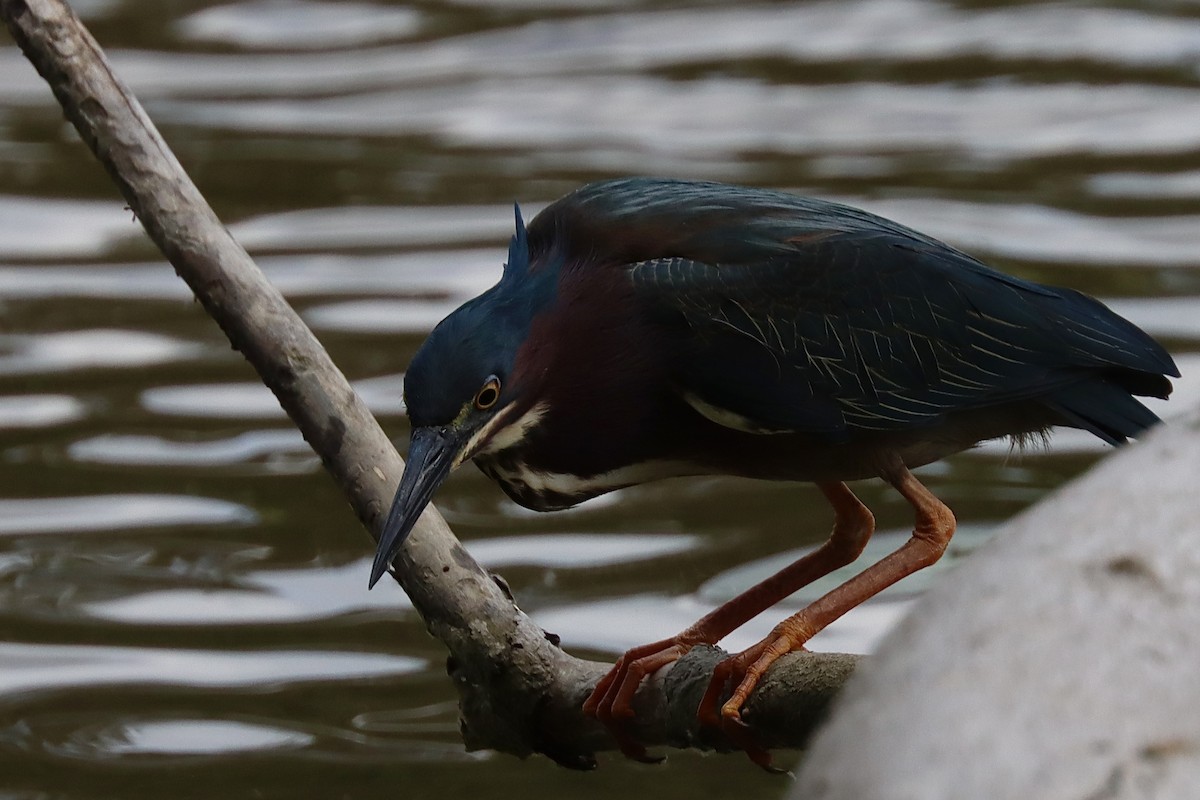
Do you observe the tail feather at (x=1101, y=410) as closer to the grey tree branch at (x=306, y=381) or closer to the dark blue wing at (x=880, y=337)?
the dark blue wing at (x=880, y=337)

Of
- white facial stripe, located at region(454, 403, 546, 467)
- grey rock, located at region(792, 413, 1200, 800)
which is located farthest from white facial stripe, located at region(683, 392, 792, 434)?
grey rock, located at region(792, 413, 1200, 800)

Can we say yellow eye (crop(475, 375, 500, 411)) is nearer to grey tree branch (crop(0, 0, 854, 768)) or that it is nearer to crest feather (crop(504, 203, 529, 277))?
Answer: grey tree branch (crop(0, 0, 854, 768))

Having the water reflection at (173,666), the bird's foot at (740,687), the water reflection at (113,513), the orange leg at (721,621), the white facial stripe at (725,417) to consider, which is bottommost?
the water reflection at (173,666)

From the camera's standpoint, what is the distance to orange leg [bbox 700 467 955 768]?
3604mm

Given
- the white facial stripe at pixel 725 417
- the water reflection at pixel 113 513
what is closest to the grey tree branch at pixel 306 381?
the white facial stripe at pixel 725 417

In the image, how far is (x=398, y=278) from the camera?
8.81 metres

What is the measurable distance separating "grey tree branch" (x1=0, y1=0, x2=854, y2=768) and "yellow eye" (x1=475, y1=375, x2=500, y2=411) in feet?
0.65

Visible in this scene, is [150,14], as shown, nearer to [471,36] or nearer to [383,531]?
[471,36]

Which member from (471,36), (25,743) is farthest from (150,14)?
(25,743)

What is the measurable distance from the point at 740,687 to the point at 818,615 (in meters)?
0.29

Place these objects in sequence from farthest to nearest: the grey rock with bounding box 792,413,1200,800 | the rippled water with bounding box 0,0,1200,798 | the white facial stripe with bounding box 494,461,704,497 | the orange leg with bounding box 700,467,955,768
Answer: the rippled water with bounding box 0,0,1200,798 < the white facial stripe with bounding box 494,461,704,497 < the orange leg with bounding box 700,467,955,768 < the grey rock with bounding box 792,413,1200,800

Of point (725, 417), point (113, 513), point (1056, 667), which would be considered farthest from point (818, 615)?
point (113, 513)

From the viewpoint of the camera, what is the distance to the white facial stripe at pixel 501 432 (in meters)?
3.74

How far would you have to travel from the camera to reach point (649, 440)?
12.9ft
